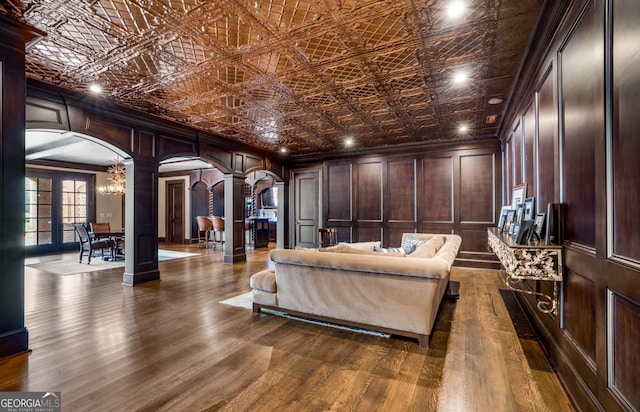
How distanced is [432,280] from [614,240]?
1.30 metres

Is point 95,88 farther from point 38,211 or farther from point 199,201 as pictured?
point 199,201

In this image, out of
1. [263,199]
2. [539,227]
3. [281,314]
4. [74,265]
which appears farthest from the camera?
[263,199]

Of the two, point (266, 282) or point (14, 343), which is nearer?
point (14, 343)

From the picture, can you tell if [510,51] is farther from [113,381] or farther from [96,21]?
[113,381]

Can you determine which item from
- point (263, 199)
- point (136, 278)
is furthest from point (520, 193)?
point (263, 199)

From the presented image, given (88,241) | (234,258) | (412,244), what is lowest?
(234,258)

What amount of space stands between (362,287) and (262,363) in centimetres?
111

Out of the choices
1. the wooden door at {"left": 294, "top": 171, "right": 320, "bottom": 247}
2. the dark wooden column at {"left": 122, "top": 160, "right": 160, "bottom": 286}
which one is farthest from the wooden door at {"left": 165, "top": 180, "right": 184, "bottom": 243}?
the dark wooden column at {"left": 122, "top": 160, "right": 160, "bottom": 286}

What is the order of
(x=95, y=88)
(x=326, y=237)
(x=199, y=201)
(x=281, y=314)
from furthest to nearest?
(x=199, y=201)
(x=326, y=237)
(x=95, y=88)
(x=281, y=314)

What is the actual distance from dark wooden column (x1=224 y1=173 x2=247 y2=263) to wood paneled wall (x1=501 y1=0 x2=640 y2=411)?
5736 millimetres

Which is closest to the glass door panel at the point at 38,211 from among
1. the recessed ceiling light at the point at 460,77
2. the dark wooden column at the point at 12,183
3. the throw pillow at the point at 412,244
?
the dark wooden column at the point at 12,183

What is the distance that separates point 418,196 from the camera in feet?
22.7

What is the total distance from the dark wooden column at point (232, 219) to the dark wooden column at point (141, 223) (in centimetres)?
175

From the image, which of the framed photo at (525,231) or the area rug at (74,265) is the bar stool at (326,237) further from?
the framed photo at (525,231)
